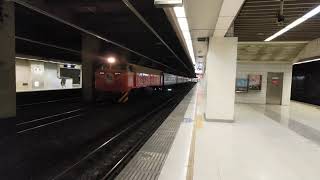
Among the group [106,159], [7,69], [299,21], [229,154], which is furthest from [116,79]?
[229,154]

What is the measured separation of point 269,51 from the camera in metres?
13.6

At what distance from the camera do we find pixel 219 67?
9.30 metres

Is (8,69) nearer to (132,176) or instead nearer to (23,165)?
(23,165)

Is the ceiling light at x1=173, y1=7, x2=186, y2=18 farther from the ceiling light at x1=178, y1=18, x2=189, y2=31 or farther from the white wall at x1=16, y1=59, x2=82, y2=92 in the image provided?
the white wall at x1=16, y1=59, x2=82, y2=92

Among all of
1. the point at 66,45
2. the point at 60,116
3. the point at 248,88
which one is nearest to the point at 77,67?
the point at 66,45

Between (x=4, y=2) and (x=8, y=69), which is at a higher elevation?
(x=4, y=2)

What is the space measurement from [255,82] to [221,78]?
6.95 metres

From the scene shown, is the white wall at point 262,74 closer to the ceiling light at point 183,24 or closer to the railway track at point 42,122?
the ceiling light at point 183,24

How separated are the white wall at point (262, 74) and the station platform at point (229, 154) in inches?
284

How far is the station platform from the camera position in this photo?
14.3 ft

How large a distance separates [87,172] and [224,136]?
377cm

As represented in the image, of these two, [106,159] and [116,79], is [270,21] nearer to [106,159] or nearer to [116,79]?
[106,159]

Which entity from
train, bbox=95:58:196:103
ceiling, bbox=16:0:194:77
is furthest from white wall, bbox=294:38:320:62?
train, bbox=95:58:196:103

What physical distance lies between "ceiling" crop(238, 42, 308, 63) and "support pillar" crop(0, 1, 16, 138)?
32.3ft
